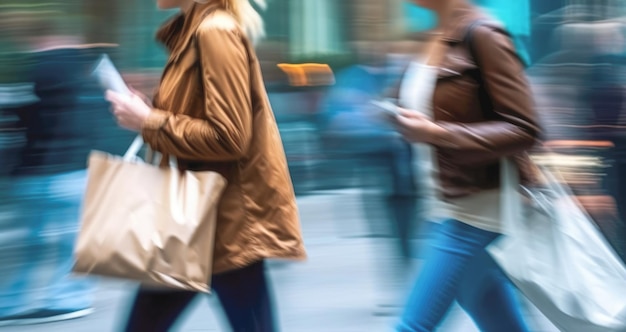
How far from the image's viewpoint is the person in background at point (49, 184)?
5121 millimetres

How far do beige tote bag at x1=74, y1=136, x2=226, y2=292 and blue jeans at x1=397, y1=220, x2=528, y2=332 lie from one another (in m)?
0.65

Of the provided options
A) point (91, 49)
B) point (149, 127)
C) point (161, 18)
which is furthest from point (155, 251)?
point (161, 18)

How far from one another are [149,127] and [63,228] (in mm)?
2871

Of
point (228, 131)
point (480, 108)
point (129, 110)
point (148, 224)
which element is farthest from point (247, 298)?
point (480, 108)

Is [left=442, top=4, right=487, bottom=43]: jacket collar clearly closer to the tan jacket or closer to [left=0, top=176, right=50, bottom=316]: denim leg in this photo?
the tan jacket

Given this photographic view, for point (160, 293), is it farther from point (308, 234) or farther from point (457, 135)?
point (308, 234)

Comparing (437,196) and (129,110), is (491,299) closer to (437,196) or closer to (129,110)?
(437,196)

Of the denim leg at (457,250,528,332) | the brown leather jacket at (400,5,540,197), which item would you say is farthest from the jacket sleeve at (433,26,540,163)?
the denim leg at (457,250,528,332)

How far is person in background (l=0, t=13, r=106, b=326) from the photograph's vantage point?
→ 5121 mm

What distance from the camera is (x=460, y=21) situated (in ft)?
9.40

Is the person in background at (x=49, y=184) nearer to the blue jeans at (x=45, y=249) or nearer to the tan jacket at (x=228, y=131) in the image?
the blue jeans at (x=45, y=249)

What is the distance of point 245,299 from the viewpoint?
2.85 metres

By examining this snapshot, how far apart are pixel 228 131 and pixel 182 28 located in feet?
1.34

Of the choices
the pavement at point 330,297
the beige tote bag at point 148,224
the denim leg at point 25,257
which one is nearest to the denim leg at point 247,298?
the beige tote bag at point 148,224
